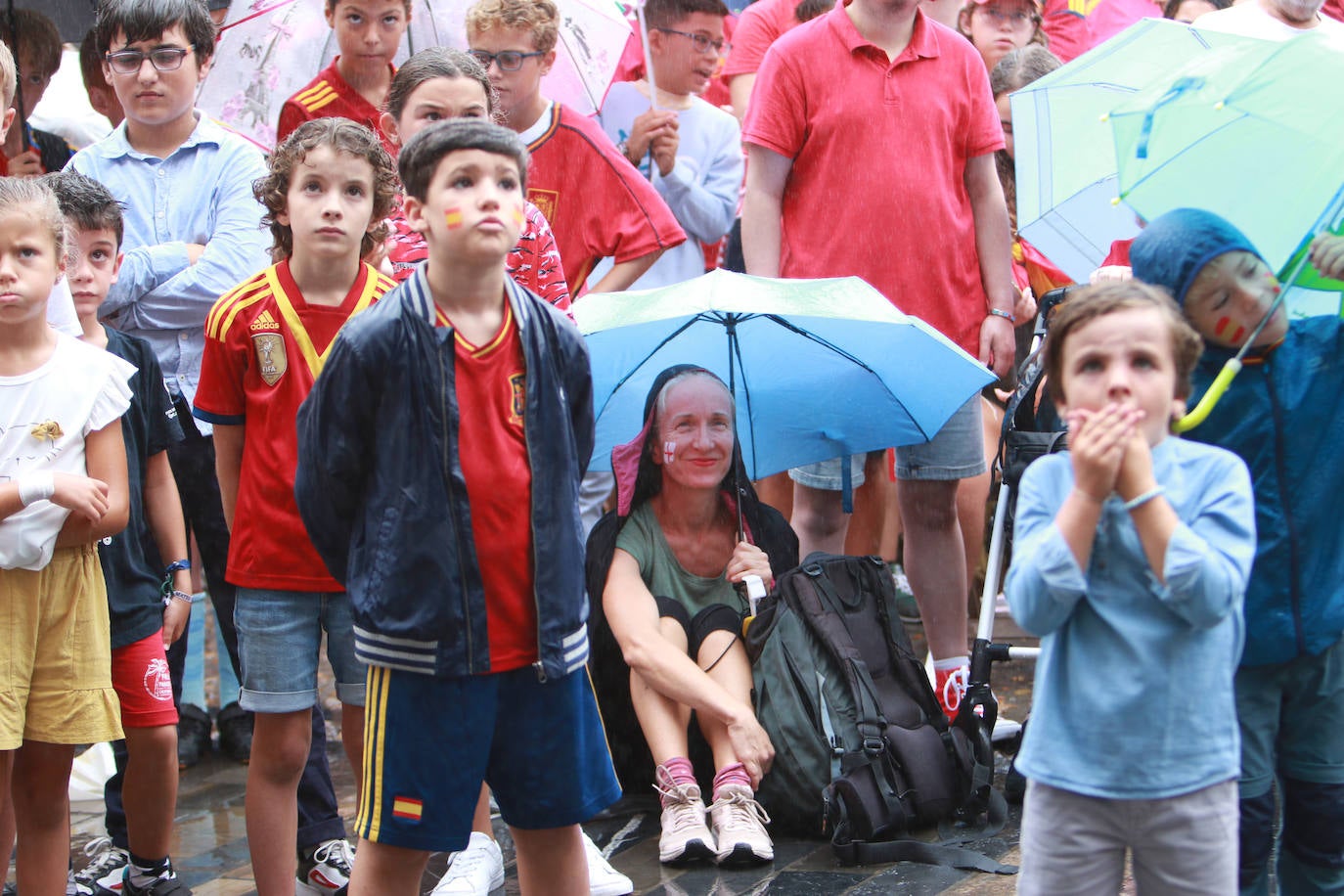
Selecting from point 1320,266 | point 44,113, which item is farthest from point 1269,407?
point 44,113

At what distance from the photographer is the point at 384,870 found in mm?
2969

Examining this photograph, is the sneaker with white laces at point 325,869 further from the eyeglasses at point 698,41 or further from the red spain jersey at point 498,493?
the eyeglasses at point 698,41

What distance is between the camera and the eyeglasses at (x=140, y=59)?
14.4 feet

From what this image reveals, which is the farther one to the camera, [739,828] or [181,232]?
[181,232]

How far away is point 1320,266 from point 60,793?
2907mm

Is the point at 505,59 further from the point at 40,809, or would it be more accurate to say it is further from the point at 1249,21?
the point at 40,809

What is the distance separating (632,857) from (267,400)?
160 cm

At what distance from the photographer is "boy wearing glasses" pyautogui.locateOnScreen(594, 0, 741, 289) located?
229 inches

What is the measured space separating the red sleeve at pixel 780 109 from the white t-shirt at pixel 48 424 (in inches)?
85.2

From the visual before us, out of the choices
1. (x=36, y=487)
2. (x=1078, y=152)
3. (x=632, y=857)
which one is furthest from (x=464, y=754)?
(x=1078, y=152)

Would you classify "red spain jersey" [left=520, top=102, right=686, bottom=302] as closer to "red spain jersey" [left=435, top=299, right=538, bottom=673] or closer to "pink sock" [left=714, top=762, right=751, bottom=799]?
"pink sock" [left=714, top=762, right=751, bottom=799]

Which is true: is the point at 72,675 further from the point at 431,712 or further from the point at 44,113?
the point at 44,113

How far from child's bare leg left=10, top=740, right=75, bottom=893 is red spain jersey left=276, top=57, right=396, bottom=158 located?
208 centimetres

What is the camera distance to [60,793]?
3508 mm
